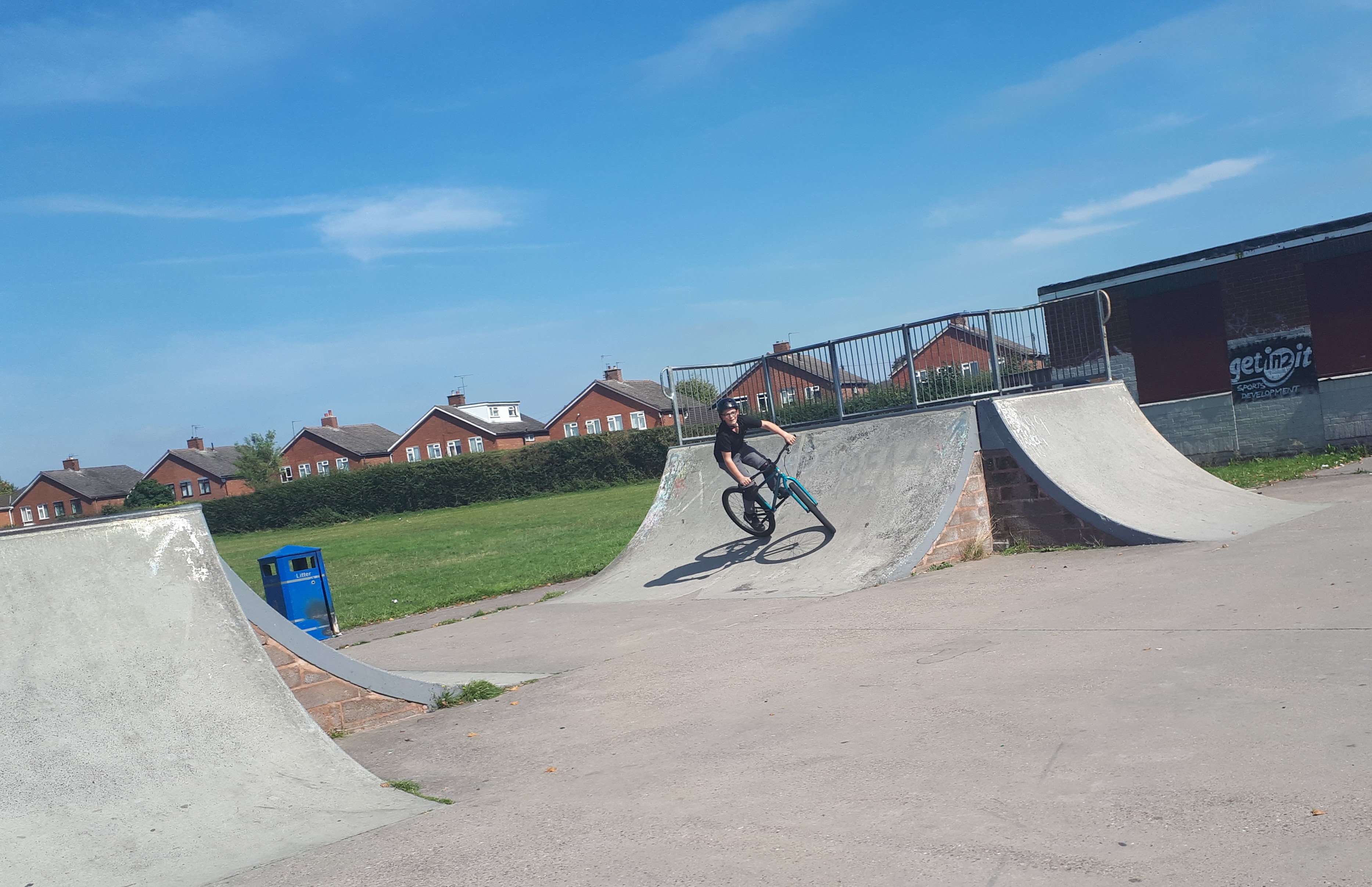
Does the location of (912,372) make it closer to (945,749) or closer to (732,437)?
(732,437)

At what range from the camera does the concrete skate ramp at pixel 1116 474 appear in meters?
9.88

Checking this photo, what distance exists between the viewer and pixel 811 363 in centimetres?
1370

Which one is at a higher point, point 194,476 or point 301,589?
point 194,476

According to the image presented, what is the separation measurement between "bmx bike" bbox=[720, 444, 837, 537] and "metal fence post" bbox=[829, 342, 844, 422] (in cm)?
178

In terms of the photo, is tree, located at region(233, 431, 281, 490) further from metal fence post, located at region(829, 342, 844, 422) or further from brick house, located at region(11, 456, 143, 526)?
metal fence post, located at region(829, 342, 844, 422)

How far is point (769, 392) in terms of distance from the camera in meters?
14.4

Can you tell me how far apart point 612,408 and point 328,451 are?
24.7 meters

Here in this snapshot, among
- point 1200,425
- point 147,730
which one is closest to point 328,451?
point 1200,425

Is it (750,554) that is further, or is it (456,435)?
(456,435)

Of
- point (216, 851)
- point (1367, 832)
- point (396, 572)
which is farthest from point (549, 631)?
point (396, 572)

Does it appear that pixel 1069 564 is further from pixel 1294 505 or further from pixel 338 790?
pixel 338 790

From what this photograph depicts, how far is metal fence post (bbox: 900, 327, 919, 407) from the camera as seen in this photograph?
12.4m

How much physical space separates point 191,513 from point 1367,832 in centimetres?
590

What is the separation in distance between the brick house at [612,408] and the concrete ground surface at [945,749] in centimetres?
6805
